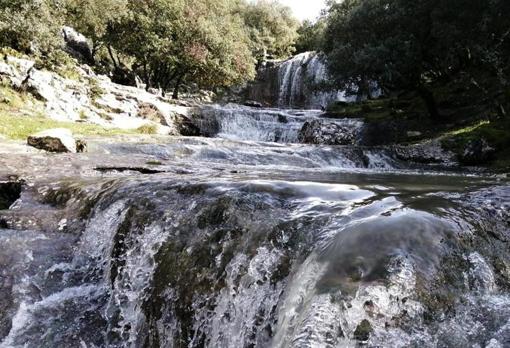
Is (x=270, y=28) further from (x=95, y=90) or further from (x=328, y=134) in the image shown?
(x=328, y=134)

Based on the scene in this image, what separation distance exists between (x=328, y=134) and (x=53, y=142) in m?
13.5

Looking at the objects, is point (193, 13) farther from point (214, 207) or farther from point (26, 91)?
point (214, 207)

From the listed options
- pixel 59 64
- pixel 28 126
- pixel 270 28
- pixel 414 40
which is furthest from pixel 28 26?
pixel 270 28

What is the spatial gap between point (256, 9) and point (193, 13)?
23925 mm

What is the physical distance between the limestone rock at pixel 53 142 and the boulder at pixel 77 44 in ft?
70.7

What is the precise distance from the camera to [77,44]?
33.5 meters

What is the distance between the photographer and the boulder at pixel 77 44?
1299 inches

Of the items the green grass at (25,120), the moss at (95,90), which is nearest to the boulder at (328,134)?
the green grass at (25,120)

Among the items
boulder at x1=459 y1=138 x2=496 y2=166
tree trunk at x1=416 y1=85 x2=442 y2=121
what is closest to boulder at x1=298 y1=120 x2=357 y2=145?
tree trunk at x1=416 y1=85 x2=442 y2=121

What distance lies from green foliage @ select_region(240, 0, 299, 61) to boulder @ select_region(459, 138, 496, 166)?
38.9 meters

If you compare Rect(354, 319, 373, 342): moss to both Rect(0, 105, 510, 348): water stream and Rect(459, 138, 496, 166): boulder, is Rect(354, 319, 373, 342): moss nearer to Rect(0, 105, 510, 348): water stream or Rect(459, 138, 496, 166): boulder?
Rect(0, 105, 510, 348): water stream

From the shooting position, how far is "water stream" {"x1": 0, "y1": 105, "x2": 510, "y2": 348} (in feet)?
11.8

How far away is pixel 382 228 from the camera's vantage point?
13.8 ft

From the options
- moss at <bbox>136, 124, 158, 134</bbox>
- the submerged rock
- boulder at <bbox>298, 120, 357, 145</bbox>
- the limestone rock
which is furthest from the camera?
moss at <bbox>136, 124, 158, 134</bbox>
